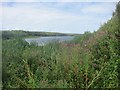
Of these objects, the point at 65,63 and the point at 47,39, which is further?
the point at 47,39

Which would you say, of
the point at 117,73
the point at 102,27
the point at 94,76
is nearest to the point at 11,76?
the point at 94,76

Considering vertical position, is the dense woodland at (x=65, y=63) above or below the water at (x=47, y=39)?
below

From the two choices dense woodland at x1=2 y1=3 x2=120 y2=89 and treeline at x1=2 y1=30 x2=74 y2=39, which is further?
treeline at x1=2 y1=30 x2=74 y2=39

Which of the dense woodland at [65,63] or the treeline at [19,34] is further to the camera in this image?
the treeline at [19,34]

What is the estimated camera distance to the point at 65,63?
6.23 m

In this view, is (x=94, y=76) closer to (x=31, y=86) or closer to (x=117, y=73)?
(x=117, y=73)

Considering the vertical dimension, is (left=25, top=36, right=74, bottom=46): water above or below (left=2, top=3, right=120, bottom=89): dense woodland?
above

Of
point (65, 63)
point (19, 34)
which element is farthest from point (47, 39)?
point (65, 63)

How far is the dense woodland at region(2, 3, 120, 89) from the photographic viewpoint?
6.00 m

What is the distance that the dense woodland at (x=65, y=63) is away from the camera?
236 inches

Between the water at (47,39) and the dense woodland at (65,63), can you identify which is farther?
the water at (47,39)

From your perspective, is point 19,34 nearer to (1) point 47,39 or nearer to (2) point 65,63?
(1) point 47,39

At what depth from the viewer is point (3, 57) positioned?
6.62 m

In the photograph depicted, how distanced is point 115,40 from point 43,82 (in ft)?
6.21
